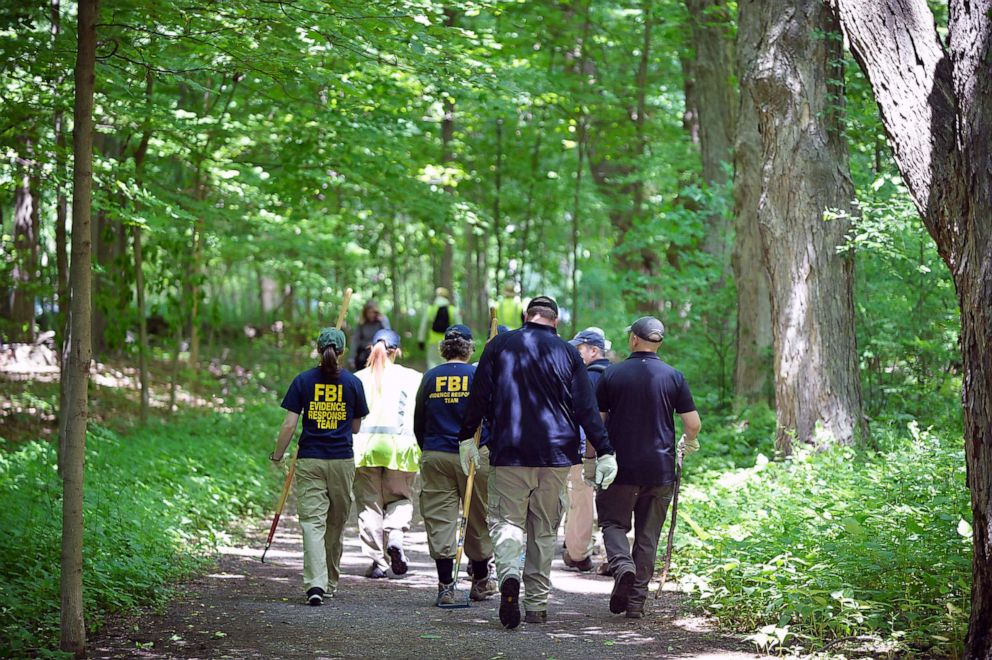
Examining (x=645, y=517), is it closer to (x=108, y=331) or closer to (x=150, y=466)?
(x=150, y=466)

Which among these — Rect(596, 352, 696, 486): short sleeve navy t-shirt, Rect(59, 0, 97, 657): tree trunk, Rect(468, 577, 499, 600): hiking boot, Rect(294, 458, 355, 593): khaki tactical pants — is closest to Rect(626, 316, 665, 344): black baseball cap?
Rect(596, 352, 696, 486): short sleeve navy t-shirt

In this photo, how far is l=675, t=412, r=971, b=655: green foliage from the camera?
20.0ft

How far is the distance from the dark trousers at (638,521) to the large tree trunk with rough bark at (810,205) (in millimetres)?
3244

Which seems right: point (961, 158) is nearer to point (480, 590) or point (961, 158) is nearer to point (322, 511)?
point (480, 590)

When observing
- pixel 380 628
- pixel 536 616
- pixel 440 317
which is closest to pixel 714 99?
pixel 440 317

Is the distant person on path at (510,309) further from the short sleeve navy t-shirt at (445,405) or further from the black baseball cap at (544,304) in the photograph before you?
the black baseball cap at (544,304)

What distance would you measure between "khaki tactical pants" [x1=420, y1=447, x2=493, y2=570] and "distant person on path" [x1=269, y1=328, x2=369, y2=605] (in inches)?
25.5

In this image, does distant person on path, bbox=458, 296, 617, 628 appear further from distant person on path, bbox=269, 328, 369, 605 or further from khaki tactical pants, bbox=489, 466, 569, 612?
distant person on path, bbox=269, 328, 369, 605

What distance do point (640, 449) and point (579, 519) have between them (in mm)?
2153

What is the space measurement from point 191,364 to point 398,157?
20.7 ft

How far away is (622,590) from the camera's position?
295 inches

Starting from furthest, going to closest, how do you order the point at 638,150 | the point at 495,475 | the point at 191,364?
the point at 638,150
the point at 191,364
the point at 495,475

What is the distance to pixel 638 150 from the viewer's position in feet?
77.2

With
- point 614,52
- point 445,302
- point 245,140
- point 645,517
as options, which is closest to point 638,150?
point 614,52
